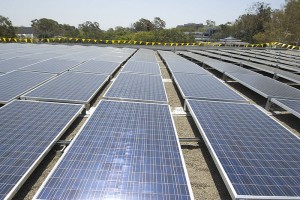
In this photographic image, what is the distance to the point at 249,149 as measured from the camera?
6.32 m

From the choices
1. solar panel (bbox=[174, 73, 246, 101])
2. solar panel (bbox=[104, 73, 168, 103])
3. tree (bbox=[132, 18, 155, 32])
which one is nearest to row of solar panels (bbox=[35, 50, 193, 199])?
solar panel (bbox=[104, 73, 168, 103])

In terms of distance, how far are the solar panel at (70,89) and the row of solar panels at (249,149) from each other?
198 inches

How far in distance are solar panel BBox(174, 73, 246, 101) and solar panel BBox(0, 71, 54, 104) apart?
7964 millimetres

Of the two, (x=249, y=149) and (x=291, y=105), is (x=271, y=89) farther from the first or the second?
(x=249, y=149)

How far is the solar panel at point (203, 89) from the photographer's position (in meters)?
10.9

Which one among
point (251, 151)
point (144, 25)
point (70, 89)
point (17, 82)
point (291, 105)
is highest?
point (144, 25)

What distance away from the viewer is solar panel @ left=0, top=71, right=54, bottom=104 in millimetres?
9716

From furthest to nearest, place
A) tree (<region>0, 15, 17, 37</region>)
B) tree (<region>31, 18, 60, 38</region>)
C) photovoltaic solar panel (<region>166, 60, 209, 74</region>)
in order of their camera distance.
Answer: tree (<region>31, 18, 60, 38</region>) → tree (<region>0, 15, 17, 37</region>) → photovoltaic solar panel (<region>166, 60, 209, 74</region>)

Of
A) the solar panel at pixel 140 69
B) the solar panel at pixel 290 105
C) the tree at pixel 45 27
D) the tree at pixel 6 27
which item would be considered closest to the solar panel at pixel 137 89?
the solar panel at pixel 140 69

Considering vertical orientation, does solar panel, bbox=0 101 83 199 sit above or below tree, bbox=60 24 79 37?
below

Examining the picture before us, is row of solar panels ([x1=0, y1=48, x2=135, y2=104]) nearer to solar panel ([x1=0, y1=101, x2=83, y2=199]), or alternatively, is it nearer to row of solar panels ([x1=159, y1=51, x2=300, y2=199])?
solar panel ([x1=0, y1=101, x2=83, y2=199])

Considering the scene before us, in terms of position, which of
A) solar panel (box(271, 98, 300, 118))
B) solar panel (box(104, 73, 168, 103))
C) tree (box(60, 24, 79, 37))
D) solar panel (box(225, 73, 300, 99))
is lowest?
solar panel (box(271, 98, 300, 118))

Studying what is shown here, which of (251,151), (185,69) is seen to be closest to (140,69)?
(185,69)

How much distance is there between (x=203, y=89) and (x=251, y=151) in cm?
634
